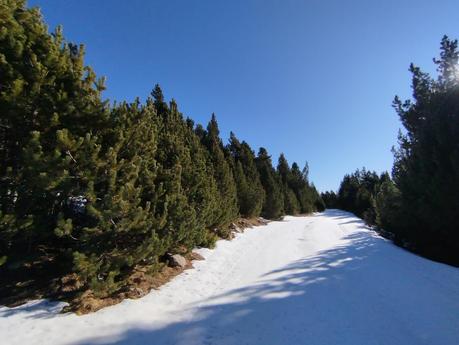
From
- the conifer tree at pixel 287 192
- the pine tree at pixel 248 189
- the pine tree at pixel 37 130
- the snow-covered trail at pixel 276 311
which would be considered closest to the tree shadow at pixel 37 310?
the snow-covered trail at pixel 276 311

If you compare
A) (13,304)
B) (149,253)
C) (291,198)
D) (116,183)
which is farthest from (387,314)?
(291,198)

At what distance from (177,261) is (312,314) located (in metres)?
5.74

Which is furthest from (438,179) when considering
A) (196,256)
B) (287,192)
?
(287,192)

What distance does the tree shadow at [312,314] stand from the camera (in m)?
5.66

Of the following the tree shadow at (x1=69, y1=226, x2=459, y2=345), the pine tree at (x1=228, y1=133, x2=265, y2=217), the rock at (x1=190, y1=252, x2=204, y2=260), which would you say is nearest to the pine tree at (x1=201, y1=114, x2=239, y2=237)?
the rock at (x1=190, y1=252, x2=204, y2=260)

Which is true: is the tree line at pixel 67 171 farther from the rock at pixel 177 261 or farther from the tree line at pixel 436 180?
the tree line at pixel 436 180

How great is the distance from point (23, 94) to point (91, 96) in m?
1.58

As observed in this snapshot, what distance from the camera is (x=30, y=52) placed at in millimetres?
6566

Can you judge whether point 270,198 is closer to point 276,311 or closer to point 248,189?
point 248,189

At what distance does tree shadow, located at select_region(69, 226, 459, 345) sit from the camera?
5660 mm

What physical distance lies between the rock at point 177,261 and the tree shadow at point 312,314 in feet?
9.87

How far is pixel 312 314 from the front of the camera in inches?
265

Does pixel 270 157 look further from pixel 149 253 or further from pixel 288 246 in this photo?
pixel 149 253

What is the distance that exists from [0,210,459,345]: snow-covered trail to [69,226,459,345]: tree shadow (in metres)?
0.02
